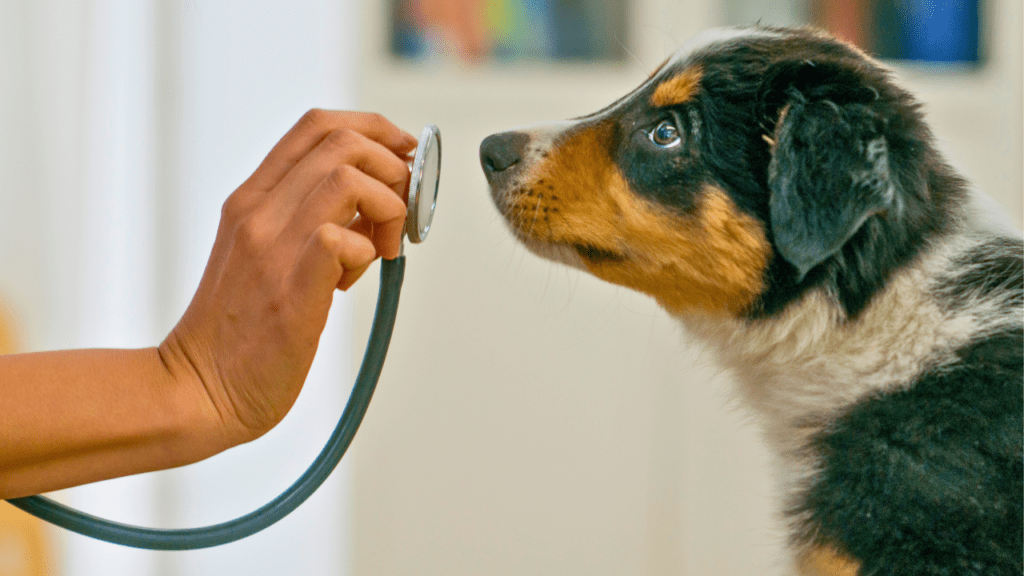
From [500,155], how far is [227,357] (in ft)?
1.01

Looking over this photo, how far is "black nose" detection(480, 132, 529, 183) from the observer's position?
708mm

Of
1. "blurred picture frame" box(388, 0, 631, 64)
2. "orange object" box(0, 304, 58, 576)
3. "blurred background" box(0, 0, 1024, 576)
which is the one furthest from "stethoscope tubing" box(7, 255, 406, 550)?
"blurred picture frame" box(388, 0, 631, 64)

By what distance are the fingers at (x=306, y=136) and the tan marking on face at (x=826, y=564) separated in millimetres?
459

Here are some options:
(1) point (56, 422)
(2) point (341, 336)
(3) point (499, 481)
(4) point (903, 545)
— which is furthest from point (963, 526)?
(2) point (341, 336)

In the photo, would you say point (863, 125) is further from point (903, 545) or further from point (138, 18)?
point (138, 18)

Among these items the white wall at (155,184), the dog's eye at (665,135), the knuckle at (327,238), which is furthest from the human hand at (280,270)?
the white wall at (155,184)

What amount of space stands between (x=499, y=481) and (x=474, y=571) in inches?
7.2

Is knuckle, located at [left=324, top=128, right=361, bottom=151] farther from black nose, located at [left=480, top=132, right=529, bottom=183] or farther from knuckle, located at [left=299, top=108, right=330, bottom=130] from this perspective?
black nose, located at [left=480, top=132, right=529, bottom=183]

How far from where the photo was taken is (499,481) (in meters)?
1.61

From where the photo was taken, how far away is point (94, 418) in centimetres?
50

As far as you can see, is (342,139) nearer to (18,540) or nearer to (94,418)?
(94,418)

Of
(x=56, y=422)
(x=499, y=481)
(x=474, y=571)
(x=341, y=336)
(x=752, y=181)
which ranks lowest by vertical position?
(x=474, y=571)

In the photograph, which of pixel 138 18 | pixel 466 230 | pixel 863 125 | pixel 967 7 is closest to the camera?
pixel 863 125

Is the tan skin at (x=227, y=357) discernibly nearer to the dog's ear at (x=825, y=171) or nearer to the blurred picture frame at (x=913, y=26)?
the dog's ear at (x=825, y=171)
